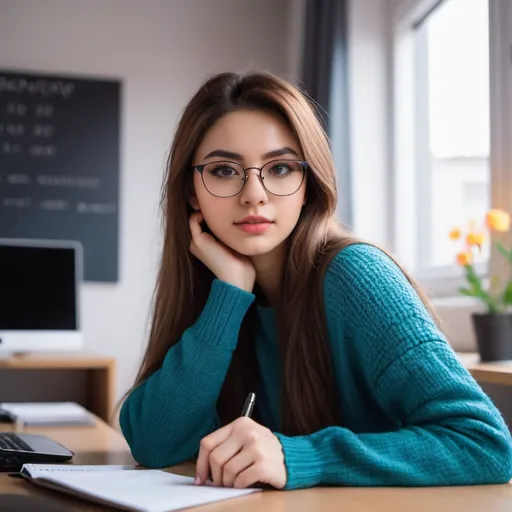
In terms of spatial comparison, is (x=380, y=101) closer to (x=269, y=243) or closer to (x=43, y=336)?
(x=43, y=336)

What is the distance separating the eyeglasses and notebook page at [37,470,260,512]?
431mm

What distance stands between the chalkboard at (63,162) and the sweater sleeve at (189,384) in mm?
2214

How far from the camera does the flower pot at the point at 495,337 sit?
1.76 meters

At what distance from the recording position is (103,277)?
3.44 metres

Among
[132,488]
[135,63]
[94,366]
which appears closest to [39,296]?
[94,366]

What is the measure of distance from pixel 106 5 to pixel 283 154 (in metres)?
2.57

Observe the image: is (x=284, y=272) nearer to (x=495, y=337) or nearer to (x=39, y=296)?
(x=495, y=337)

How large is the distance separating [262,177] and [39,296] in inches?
67.4

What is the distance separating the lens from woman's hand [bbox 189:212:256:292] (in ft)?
4.32

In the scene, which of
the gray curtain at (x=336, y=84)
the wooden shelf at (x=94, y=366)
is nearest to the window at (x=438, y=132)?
the gray curtain at (x=336, y=84)

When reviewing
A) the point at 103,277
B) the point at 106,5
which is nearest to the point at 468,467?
the point at 103,277

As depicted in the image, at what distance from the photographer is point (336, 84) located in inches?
118

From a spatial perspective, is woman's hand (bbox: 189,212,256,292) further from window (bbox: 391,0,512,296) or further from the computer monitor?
the computer monitor

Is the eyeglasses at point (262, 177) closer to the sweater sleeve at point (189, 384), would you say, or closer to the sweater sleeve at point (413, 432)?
the sweater sleeve at point (189, 384)
